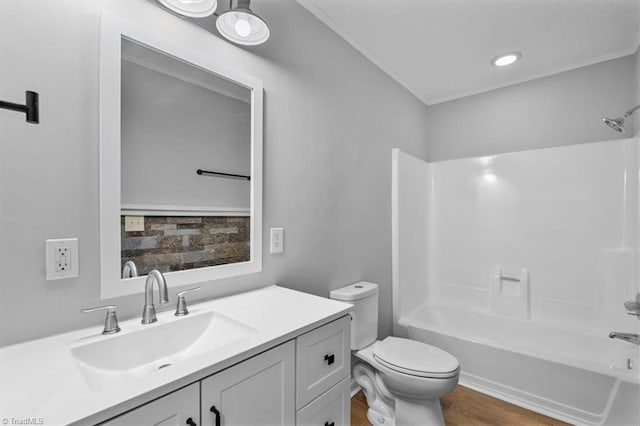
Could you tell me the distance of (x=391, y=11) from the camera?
1.71 metres

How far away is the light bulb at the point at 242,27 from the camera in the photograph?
3.89 feet

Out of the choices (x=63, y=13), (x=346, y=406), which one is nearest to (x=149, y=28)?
(x=63, y=13)

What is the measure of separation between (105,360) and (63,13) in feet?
3.42

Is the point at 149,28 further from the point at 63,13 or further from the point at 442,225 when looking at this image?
the point at 442,225

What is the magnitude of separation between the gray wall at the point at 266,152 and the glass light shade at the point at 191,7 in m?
0.09

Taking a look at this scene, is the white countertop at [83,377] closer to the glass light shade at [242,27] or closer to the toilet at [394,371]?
the toilet at [394,371]

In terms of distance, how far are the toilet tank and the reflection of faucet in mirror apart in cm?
108

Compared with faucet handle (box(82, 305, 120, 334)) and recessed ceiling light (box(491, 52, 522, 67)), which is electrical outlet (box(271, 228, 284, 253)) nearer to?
faucet handle (box(82, 305, 120, 334))

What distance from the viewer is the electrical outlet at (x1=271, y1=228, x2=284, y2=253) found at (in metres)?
1.48

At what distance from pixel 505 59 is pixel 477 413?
8.22ft

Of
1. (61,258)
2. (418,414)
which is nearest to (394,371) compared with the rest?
(418,414)

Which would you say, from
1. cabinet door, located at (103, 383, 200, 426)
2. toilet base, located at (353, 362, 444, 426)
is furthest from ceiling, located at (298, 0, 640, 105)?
toilet base, located at (353, 362, 444, 426)

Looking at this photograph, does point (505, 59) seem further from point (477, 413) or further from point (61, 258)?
point (61, 258)

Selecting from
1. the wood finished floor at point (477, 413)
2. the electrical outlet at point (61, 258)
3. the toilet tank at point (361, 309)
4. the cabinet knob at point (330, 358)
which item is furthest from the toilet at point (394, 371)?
the electrical outlet at point (61, 258)
